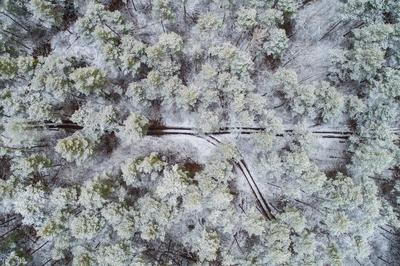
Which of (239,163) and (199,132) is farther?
(239,163)

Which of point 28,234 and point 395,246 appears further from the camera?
point 395,246

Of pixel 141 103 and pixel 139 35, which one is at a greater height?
pixel 139 35

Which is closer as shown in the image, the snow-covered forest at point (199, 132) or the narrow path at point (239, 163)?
the snow-covered forest at point (199, 132)

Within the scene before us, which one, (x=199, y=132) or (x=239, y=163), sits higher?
(x=199, y=132)

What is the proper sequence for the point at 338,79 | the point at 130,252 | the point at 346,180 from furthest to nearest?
the point at 338,79 → the point at 346,180 → the point at 130,252

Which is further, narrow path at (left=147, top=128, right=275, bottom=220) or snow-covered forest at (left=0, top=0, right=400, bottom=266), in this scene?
narrow path at (left=147, top=128, right=275, bottom=220)

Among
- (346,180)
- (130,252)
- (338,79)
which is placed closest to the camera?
(130,252)

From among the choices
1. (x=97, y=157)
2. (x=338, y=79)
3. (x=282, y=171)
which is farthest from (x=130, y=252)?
(x=338, y=79)

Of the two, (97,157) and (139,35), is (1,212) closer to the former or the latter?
(97,157)
